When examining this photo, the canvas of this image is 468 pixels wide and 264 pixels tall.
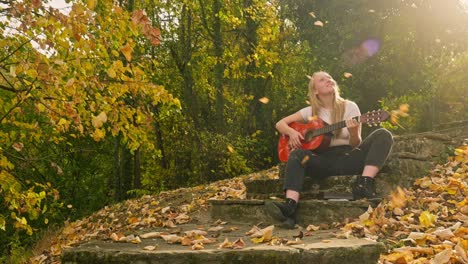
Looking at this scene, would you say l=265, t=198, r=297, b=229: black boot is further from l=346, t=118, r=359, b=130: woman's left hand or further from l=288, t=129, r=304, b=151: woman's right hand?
l=346, t=118, r=359, b=130: woman's left hand

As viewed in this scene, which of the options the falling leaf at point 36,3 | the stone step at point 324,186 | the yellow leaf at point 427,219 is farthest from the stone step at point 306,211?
the falling leaf at point 36,3

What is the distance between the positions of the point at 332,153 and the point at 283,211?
0.95 metres

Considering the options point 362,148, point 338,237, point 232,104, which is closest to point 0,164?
point 338,237

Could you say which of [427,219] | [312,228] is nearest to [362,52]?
[312,228]

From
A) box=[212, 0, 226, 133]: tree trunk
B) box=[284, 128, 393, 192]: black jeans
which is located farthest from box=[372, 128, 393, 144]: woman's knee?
box=[212, 0, 226, 133]: tree trunk

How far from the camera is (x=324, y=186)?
5168 mm

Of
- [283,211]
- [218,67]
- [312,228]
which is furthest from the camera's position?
[218,67]

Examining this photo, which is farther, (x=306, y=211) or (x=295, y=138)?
(x=295, y=138)

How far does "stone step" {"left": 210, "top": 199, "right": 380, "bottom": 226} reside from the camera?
440 centimetres

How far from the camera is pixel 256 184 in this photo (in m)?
5.77

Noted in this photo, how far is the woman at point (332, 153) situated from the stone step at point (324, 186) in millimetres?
84

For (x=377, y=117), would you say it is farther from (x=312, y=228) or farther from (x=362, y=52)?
(x=362, y=52)

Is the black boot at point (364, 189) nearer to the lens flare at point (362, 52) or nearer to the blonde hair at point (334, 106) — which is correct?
the blonde hair at point (334, 106)

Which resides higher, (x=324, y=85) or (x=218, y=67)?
(x=218, y=67)
